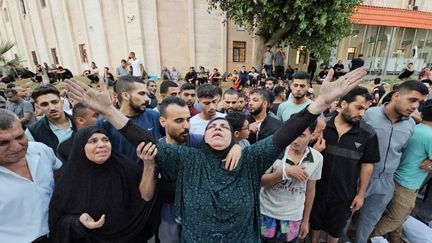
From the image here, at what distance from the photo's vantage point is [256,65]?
1261 cm

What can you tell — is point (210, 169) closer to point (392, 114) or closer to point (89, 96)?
point (89, 96)

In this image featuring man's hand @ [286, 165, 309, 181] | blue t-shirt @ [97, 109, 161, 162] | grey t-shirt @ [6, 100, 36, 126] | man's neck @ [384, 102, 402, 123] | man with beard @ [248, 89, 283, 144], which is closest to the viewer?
man's hand @ [286, 165, 309, 181]

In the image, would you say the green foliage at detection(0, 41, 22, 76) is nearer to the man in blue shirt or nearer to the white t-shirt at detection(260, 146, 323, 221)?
the white t-shirt at detection(260, 146, 323, 221)

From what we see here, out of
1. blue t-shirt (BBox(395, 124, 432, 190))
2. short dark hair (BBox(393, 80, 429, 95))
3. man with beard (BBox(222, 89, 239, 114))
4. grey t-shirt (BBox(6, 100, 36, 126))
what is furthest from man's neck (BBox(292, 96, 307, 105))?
grey t-shirt (BBox(6, 100, 36, 126))

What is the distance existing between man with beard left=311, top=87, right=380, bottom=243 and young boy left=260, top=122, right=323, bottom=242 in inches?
14.2

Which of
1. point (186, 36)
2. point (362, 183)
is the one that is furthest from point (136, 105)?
point (186, 36)

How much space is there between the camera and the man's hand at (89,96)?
170cm

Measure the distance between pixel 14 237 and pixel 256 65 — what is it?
12.2 metres

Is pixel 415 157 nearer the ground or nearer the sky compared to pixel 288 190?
nearer the sky

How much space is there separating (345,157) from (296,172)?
84 cm

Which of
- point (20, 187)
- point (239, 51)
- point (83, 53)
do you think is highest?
point (239, 51)

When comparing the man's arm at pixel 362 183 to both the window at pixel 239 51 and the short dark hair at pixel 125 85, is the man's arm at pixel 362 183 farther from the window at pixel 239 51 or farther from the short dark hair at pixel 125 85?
the window at pixel 239 51

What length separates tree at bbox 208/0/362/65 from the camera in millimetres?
9086

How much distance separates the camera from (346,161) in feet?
8.09
